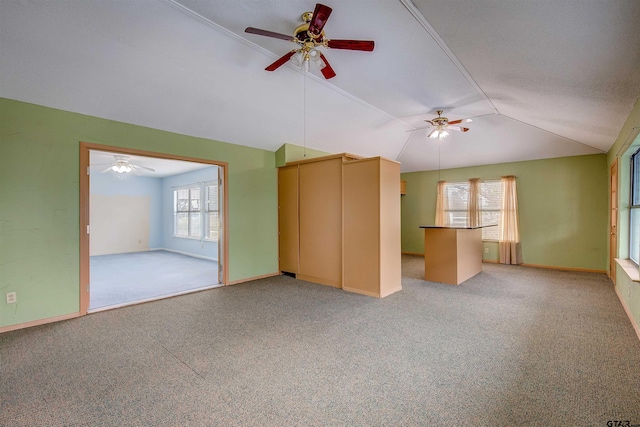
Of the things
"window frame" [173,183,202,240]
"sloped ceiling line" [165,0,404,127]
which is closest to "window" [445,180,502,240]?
"sloped ceiling line" [165,0,404,127]

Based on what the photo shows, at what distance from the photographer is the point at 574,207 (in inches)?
232

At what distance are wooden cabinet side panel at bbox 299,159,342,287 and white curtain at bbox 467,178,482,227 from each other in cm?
414

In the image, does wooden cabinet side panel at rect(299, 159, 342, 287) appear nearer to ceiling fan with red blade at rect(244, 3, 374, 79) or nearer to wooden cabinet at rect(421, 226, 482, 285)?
wooden cabinet at rect(421, 226, 482, 285)

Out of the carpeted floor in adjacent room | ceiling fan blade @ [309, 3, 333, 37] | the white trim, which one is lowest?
the carpeted floor in adjacent room

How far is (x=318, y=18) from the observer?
2201mm

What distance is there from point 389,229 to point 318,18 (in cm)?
293

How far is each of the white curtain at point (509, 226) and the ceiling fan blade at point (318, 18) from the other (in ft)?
19.9

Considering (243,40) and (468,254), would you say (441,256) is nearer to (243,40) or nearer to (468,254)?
(468,254)

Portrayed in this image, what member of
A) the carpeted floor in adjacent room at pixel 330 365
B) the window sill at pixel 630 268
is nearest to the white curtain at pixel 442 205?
the window sill at pixel 630 268

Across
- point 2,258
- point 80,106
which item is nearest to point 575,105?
point 80,106

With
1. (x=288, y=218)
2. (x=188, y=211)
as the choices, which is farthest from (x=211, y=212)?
(x=288, y=218)

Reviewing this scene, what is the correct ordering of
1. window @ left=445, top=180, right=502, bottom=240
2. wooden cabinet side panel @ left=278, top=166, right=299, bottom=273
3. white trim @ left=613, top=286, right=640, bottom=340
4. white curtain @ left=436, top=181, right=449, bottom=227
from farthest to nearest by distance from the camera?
1. white curtain @ left=436, top=181, right=449, bottom=227
2. window @ left=445, top=180, right=502, bottom=240
3. wooden cabinet side panel @ left=278, top=166, right=299, bottom=273
4. white trim @ left=613, top=286, right=640, bottom=340

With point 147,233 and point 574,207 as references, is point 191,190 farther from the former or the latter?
point 574,207

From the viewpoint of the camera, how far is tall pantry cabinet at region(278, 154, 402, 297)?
416 centimetres
